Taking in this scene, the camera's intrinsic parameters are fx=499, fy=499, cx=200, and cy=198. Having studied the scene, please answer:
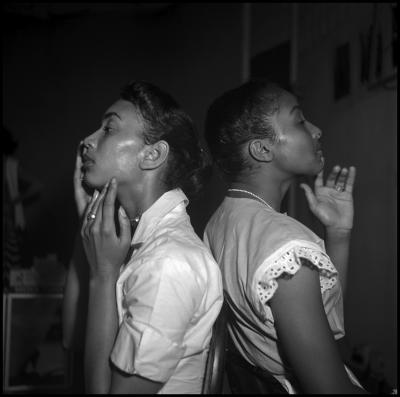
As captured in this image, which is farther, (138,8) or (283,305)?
(138,8)

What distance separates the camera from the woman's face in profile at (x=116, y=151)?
1169 mm

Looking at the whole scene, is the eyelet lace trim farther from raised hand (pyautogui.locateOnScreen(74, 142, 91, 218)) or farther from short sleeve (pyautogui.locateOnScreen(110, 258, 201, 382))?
raised hand (pyautogui.locateOnScreen(74, 142, 91, 218))

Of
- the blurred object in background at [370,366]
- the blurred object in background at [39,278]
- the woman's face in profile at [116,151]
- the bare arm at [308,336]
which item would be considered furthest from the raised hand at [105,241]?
the blurred object in background at [370,366]

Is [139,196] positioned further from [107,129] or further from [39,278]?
[39,278]

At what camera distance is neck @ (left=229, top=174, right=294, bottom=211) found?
1229mm

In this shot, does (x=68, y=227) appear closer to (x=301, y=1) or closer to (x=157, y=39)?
(x=157, y=39)

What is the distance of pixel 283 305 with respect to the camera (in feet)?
3.10

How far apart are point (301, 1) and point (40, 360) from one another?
2819 mm

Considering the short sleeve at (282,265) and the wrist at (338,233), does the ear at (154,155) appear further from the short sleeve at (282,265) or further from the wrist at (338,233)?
the wrist at (338,233)

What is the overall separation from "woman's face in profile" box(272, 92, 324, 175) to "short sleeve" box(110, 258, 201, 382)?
43 centimetres

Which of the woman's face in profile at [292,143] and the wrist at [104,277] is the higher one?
the woman's face in profile at [292,143]

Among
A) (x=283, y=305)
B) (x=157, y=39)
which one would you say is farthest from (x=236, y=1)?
(x=283, y=305)

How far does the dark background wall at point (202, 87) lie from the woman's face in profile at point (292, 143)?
1.11 meters

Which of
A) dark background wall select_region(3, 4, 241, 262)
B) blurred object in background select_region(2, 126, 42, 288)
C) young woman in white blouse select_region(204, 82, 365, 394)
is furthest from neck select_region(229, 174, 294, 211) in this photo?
dark background wall select_region(3, 4, 241, 262)
